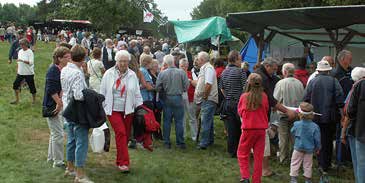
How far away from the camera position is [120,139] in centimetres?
668

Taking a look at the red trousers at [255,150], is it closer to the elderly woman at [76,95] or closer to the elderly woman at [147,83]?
the elderly woman at [76,95]

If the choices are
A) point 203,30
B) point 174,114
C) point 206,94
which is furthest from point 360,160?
point 203,30

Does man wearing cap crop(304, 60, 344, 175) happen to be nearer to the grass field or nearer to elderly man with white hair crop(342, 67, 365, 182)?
the grass field

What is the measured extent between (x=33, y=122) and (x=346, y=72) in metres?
6.48

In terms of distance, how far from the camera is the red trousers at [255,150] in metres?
6.31

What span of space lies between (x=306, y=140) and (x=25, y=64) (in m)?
7.78

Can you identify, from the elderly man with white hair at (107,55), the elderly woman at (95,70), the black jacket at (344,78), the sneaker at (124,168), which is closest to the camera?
the sneaker at (124,168)

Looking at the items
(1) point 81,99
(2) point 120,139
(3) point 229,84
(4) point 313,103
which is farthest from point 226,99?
(1) point 81,99

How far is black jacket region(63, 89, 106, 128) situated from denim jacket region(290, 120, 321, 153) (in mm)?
2733

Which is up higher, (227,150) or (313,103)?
(313,103)

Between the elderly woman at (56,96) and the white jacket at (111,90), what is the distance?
59cm

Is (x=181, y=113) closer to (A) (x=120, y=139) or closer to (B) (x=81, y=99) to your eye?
(A) (x=120, y=139)

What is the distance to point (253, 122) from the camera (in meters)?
6.26

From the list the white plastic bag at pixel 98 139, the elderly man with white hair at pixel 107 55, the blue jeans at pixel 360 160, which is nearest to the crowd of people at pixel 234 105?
the blue jeans at pixel 360 160
